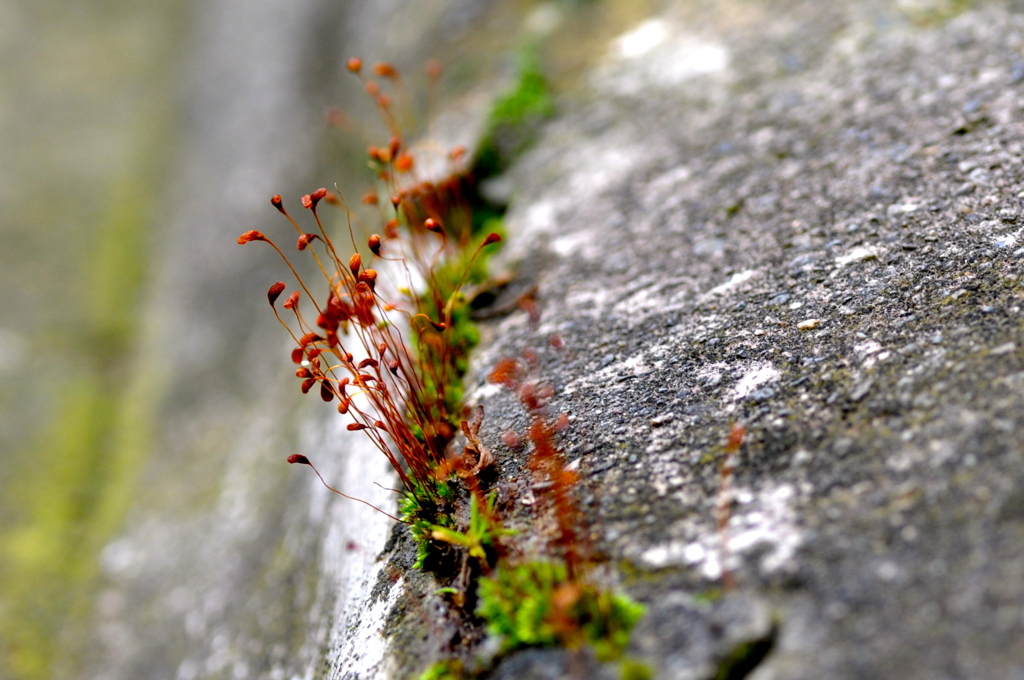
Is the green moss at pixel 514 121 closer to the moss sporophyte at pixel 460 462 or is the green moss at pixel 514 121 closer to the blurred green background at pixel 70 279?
the moss sporophyte at pixel 460 462

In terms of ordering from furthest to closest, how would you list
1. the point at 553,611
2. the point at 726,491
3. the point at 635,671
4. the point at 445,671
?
the point at 726,491 < the point at 445,671 < the point at 553,611 < the point at 635,671

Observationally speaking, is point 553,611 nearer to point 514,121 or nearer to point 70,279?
point 514,121

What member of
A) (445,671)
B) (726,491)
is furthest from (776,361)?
(445,671)

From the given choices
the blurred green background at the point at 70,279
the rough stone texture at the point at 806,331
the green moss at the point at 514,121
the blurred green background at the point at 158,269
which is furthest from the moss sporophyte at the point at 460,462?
the blurred green background at the point at 70,279

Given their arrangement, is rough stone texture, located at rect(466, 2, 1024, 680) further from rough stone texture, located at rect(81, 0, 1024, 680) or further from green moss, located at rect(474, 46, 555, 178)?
green moss, located at rect(474, 46, 555, 178)

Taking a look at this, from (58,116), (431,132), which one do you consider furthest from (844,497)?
(58,116)

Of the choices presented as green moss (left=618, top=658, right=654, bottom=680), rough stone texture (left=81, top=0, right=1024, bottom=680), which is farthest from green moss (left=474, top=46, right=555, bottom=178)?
green moss (left=618, top=658, right=654, bottom=680)

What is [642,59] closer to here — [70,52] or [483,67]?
[483,67]
